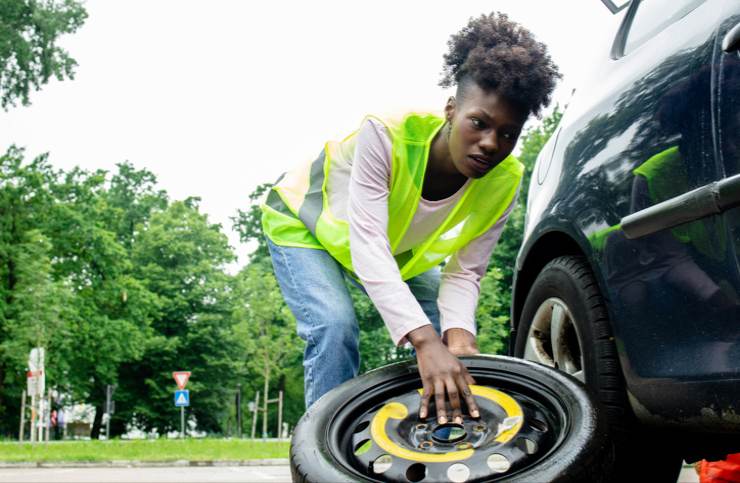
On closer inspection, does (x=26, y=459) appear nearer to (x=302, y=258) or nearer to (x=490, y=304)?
(x=302, y=258)

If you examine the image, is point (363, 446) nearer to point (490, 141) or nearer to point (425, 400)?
point (425, 400)

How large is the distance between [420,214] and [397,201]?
0.11 meters

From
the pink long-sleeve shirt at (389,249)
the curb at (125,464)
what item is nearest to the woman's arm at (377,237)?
the pink long-sleeve shirt at (389,249)

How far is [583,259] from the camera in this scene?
2.80m

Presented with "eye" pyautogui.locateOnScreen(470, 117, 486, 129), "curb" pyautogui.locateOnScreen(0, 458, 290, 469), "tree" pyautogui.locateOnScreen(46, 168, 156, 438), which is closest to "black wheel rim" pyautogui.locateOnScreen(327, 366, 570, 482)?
"eye" pyautogui.locateOnScreen(470, 117, 486, 129)

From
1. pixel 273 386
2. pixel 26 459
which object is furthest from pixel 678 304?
pixel 273 386

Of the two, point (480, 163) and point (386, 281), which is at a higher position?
point (480, 163)

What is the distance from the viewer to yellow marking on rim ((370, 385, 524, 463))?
2.19 metres

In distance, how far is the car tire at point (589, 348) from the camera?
255 cm

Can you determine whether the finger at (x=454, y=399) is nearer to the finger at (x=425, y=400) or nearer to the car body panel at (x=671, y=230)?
the finger at (x=425, y=400)

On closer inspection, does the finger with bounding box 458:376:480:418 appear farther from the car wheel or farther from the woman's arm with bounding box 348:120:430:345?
the woman's arm with bounding box 348:120:430:345

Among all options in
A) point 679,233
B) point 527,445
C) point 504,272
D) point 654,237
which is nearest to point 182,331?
point 504,272

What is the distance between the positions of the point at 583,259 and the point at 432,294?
61cm

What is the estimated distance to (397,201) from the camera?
280cm
